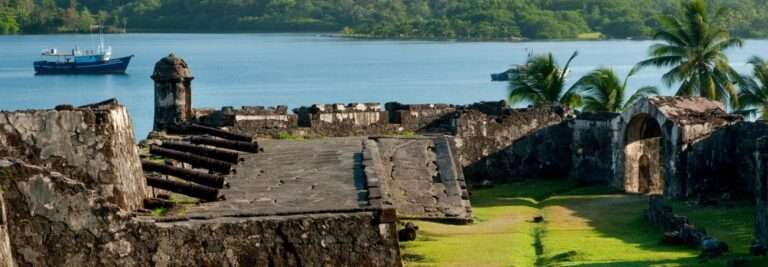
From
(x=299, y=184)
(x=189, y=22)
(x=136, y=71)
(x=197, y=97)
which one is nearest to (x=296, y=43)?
(x=189, y=22)

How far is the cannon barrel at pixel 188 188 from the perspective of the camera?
21.5m

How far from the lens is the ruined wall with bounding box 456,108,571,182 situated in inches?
1435

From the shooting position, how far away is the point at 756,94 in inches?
1845

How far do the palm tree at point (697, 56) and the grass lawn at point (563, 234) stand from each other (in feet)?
47.7

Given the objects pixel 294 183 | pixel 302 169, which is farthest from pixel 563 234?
pixel 294 183

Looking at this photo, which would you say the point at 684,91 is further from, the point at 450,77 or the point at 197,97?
the point at 450,77

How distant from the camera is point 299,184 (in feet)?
76.2

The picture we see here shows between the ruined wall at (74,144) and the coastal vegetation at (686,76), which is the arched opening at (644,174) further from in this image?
the ruined wall at (74,144)

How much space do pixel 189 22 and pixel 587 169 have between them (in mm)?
157706

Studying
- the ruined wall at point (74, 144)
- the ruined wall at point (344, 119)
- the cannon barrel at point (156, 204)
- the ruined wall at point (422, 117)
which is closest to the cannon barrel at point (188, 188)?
the cannon barrel at point (156, 204)

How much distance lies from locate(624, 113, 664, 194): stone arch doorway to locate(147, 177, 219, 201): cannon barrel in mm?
14805

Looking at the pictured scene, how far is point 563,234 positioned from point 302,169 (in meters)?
4.27

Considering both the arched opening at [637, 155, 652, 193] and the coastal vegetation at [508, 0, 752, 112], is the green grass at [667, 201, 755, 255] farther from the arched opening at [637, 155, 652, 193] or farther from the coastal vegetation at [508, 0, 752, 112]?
the coastal vegetation at [508, 0, 752, 112]

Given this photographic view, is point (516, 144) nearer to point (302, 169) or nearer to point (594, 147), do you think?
point (594, 147)
